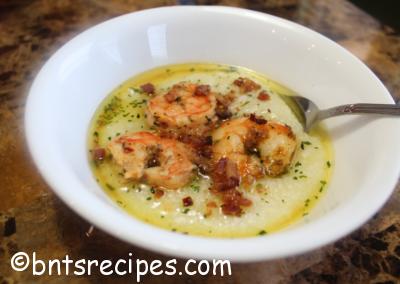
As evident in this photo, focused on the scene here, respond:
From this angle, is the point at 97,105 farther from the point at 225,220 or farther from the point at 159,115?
the point at 225,220

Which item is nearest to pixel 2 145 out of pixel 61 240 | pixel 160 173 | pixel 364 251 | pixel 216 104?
pixel 61 240

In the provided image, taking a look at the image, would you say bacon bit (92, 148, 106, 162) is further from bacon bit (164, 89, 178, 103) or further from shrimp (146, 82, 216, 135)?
bacon bit (164, 89, 178, 103)

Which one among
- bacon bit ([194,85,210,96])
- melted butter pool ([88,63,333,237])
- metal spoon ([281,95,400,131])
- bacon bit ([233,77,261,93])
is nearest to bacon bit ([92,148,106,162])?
melted butter pool ([88,63,333,237])

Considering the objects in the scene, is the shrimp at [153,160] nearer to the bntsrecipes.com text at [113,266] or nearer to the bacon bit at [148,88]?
the bntsrecipes.com text at [113,266]

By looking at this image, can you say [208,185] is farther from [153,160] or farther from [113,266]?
[113,266]

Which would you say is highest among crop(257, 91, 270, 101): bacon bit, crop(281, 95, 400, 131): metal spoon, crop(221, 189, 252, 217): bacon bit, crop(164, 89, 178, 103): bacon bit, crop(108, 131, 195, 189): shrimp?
crop(257, 91, 270, 101): bacon bit

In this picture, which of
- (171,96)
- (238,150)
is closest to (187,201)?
(238,150)
